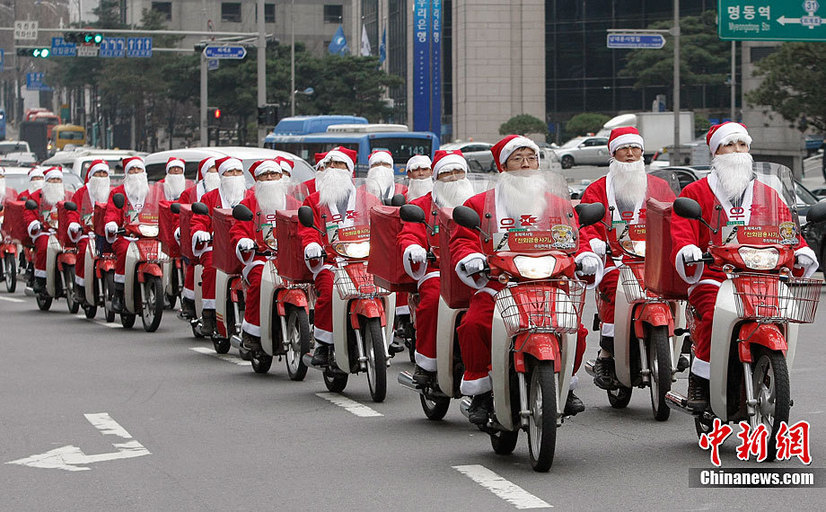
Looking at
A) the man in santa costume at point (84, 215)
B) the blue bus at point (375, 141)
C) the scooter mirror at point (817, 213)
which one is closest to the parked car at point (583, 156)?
the blue bus at point (375, 141)

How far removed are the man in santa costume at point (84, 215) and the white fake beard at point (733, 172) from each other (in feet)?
35.7

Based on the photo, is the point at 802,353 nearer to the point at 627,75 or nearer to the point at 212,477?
the point at 212,477

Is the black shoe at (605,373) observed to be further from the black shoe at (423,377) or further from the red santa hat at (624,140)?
the red santa hat at (624,140)

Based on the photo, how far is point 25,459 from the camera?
28.0 feet

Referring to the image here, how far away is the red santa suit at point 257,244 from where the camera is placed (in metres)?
12.2

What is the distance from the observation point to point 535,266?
760 cm

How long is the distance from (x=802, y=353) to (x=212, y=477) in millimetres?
7069

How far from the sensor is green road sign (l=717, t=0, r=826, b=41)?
99.4 feet

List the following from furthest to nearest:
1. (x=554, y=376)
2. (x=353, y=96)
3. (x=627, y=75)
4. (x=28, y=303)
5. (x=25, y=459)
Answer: (x=627, y=75), (x=353, y=96), (x=28, y=303), (x=25, y=459), (x=554, y=376)

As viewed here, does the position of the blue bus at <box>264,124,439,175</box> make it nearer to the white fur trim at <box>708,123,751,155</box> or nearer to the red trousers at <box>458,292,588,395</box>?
the white fur trim at <box>708,123,751,155</box>

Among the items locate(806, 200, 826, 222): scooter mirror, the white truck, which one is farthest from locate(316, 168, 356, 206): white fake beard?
the white truck

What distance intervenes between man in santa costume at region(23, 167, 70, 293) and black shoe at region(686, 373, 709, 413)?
508 inches

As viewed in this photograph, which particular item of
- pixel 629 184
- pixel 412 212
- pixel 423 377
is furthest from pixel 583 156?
pixel 412 212

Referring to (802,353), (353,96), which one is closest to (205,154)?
(802,353)
